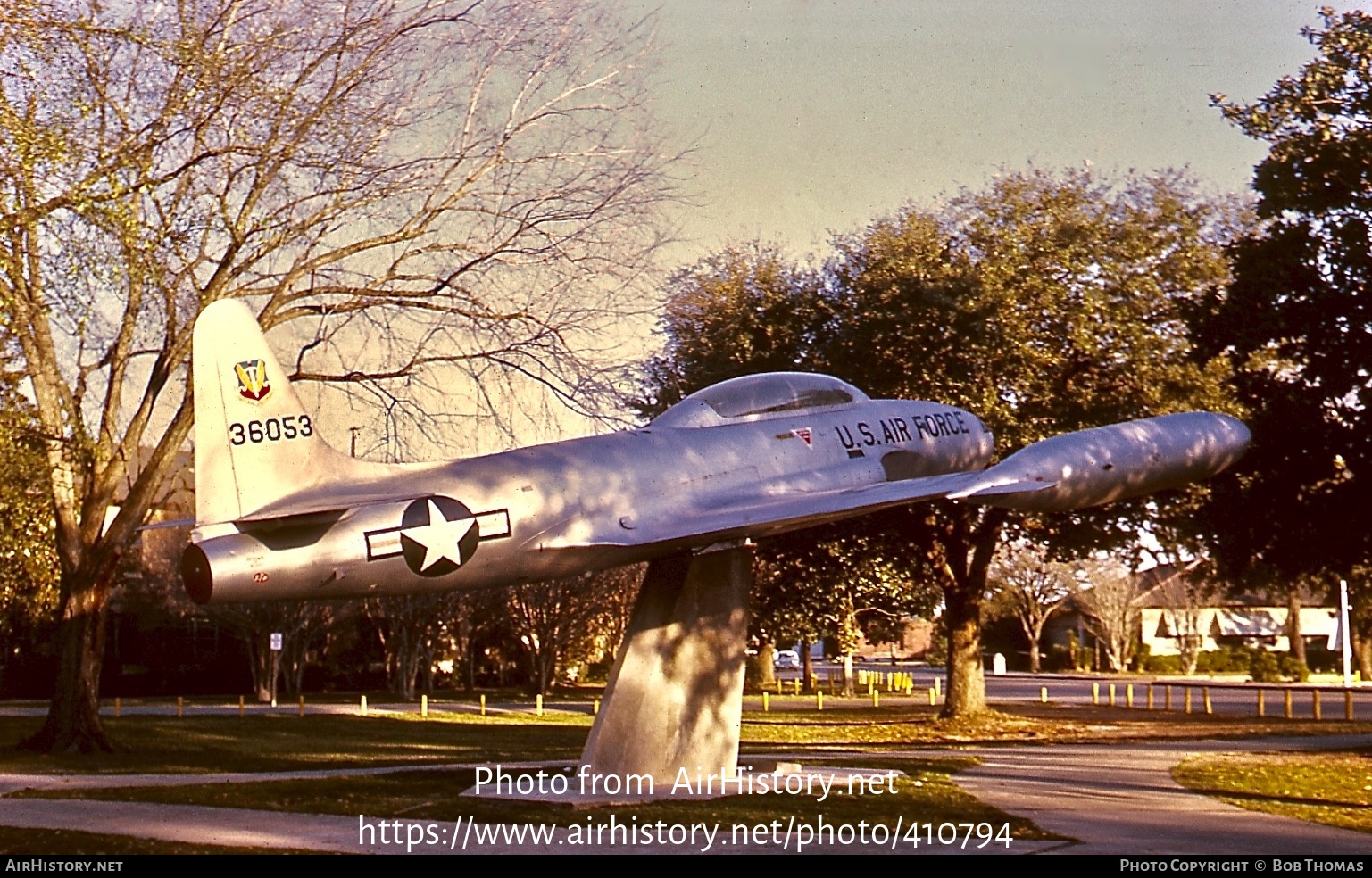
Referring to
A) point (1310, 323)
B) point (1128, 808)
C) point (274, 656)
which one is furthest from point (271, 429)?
point (274, 656)

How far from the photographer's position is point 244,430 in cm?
1496

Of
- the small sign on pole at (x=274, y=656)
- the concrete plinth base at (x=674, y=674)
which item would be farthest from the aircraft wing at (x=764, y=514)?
the small sign on pole at (x=274, y=656)

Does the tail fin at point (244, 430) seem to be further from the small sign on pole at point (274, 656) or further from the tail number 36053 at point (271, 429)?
the small sign on pole at point (274, 656)

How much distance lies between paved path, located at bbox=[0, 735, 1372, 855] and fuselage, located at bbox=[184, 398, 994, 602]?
256 centimetres

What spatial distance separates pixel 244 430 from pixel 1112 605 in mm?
78541

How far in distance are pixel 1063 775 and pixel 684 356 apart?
1656cm

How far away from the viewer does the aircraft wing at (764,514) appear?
1645 cm

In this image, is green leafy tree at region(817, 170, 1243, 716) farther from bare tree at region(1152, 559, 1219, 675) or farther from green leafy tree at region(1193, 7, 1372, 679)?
bare tree at region(1152, 559, 1219, 675)

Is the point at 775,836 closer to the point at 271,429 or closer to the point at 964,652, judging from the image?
the point at 271,429

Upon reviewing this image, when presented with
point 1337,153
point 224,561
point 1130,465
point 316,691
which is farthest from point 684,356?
point 316,691

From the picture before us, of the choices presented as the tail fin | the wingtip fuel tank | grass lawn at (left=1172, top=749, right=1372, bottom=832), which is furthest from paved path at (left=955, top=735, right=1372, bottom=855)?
the tail fin

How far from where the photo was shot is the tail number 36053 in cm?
1493

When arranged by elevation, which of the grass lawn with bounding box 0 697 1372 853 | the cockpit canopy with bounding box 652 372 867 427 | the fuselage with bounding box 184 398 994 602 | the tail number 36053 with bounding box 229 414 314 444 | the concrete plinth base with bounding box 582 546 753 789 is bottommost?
the grass lawn with bounding box 0 697 1372 853

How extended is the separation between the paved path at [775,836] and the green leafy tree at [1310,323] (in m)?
9.77
